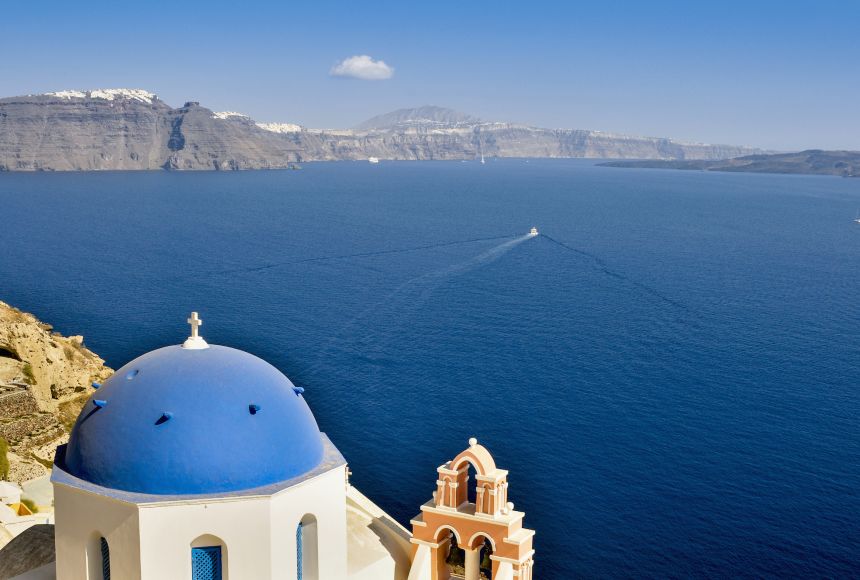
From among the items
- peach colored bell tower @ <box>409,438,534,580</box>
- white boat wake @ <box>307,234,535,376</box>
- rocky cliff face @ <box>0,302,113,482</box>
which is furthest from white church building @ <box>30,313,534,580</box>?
white boat wake @ <box>307,234,535,376</box>

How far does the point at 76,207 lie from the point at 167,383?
434 feet

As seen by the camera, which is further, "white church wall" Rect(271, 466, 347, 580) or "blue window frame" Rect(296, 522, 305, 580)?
"blue window frame" Rect(296, 522, 305, 580)

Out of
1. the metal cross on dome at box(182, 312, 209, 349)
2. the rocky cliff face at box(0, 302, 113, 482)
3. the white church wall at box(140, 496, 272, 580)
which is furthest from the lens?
the rocky cliff face at box(0, 302, 113, 482)

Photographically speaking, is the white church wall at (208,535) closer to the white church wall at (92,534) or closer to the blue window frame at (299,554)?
the white church wall at (92,534)

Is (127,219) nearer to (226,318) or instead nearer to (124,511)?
(226,318)

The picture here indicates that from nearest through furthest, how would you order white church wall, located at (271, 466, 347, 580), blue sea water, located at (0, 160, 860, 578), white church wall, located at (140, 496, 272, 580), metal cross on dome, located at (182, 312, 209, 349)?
white church wall, located at (140, 496, 272, 580)
white church wall, located at (271, 466, 347, 580)
metal cross on dome, located at (182, 312, 209, 349)
blue sea water, located at (0, 160, 860, 578)

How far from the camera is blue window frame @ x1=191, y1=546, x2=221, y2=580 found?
12.2m

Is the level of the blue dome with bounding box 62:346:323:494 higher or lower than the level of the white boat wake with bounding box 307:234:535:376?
higher

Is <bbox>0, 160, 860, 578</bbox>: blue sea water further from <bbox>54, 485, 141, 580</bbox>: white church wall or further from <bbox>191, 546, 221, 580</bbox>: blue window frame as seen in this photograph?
<bbox>54, 485, 141, 580</bbox>: white church wall

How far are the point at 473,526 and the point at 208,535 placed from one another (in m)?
4.67

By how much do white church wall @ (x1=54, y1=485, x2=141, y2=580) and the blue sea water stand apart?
849 inches

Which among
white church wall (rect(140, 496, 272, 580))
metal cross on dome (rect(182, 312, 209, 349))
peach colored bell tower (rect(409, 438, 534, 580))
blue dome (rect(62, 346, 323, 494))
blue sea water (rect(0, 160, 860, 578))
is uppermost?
metal cross on dome (rect(182, 312, 209, 349))

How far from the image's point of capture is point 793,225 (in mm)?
116938

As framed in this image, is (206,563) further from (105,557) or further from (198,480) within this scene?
(105,557)
